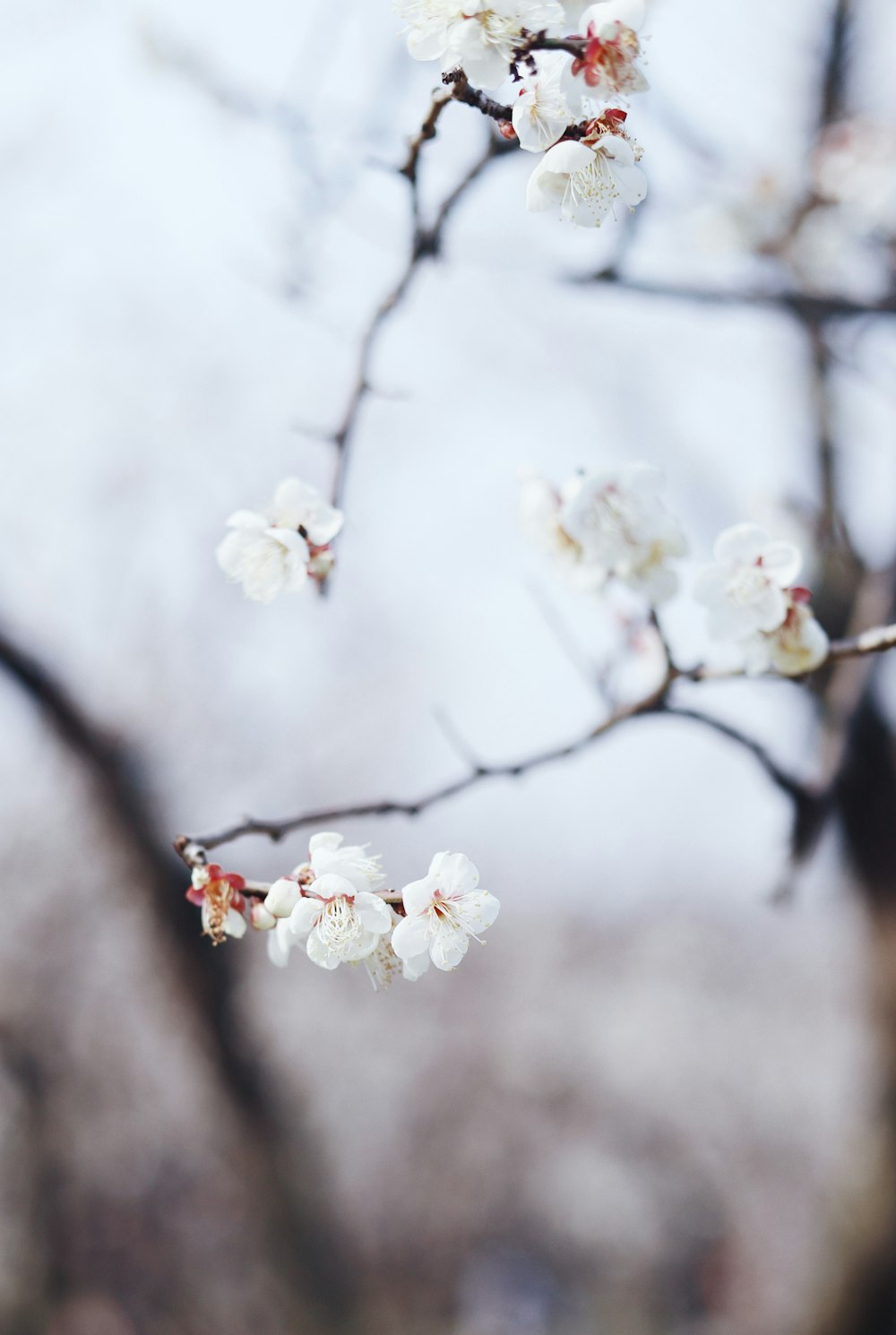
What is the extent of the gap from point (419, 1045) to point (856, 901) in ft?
21.5

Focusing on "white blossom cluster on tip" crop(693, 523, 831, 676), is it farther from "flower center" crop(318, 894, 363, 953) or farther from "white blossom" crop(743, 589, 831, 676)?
"flower center" crop(318, 894, 363, 953)

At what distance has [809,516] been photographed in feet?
6.50

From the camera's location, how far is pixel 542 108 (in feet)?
1.85

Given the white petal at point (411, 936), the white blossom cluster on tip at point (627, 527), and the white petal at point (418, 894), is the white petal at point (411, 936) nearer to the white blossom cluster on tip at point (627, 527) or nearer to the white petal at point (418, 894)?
the white petal at point (418, 894)

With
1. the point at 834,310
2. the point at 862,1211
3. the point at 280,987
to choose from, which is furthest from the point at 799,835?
the point at 280,987

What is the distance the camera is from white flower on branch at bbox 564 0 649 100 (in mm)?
521

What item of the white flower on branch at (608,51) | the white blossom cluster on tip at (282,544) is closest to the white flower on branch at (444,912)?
the white blossom cluster on tip at (282,544)

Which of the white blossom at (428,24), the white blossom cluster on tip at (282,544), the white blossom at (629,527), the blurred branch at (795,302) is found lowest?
the white blossom at (629,527)

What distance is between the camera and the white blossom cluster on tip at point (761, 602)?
2.73 ft

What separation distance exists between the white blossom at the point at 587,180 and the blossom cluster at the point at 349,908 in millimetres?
499

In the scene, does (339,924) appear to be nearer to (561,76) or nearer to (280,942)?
(280,942)

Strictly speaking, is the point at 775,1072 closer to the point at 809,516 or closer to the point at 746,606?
the point at 809,516

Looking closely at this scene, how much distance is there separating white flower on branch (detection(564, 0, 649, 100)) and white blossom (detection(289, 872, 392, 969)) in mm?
Answer: 580

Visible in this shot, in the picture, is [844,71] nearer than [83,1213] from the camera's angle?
Yes
